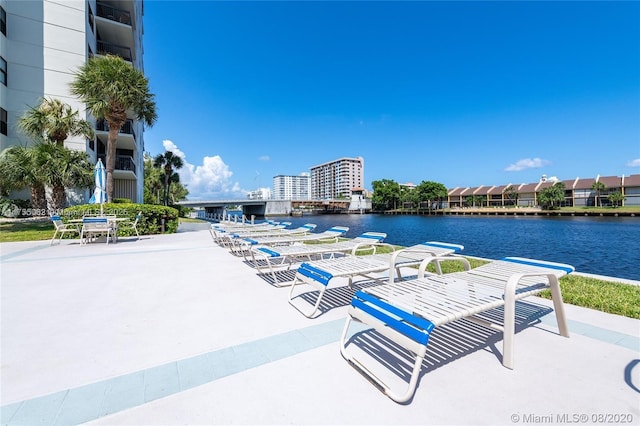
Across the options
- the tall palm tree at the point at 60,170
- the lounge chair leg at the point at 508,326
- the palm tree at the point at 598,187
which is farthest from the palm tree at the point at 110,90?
the palm tree at the point at 598,187

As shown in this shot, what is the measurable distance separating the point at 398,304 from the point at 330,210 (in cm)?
10328

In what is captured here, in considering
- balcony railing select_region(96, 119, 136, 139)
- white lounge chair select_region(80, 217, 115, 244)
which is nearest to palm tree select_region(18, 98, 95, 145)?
balcony railing select_region(96, 119, 136, 139)

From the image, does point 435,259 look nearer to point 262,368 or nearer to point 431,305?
point 431,305

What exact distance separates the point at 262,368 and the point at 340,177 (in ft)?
476

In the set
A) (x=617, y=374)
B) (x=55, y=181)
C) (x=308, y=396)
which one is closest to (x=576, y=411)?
(x=617, y=374)

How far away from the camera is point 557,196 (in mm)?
65062

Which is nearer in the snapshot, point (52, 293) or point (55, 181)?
point (52, 293)

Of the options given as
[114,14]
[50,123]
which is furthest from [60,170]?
[114,14]

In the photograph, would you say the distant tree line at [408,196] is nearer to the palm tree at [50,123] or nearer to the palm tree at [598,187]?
the palm tree at [598,187]

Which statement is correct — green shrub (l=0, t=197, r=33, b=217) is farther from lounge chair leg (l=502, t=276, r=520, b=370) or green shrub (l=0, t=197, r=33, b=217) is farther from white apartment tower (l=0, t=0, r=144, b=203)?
lounge chair leg (l=502, t=276, r=520, b=370)

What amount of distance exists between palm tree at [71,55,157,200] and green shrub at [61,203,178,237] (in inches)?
102

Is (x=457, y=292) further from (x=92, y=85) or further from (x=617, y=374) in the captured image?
(x=92, y=85)

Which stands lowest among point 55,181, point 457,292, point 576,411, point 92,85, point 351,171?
point 576,411

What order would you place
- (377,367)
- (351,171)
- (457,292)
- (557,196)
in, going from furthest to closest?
(351,171)
(557,196)
(457,292)
(377,367)
